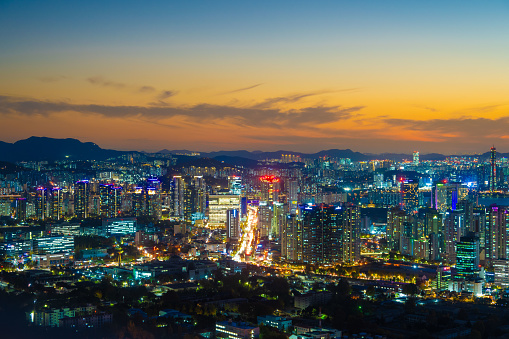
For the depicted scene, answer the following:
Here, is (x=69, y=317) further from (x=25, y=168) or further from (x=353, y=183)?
(x=353, y=183)

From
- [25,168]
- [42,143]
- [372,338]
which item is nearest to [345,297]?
[372,338]

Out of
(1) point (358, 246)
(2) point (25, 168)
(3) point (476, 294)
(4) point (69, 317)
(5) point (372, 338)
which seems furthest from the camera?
(2) point (25, 168)

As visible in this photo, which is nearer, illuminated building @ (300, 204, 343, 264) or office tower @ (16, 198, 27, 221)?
illuminated building @ (300, 204, 343, 264)

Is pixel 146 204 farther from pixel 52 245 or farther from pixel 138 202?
pixel 52 245

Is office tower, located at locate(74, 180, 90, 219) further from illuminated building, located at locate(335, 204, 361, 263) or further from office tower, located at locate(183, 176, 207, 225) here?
illuminated building, located at locate(335, 204, 361, 263)

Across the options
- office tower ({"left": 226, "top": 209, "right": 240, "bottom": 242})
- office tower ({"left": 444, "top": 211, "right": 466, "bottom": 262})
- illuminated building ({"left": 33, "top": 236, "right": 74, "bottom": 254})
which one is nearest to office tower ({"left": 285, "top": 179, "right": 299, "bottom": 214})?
office tower ({"left": 226, "top": 209, "right": 240, "bottom": 242})

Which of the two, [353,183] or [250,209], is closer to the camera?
[250,209]
